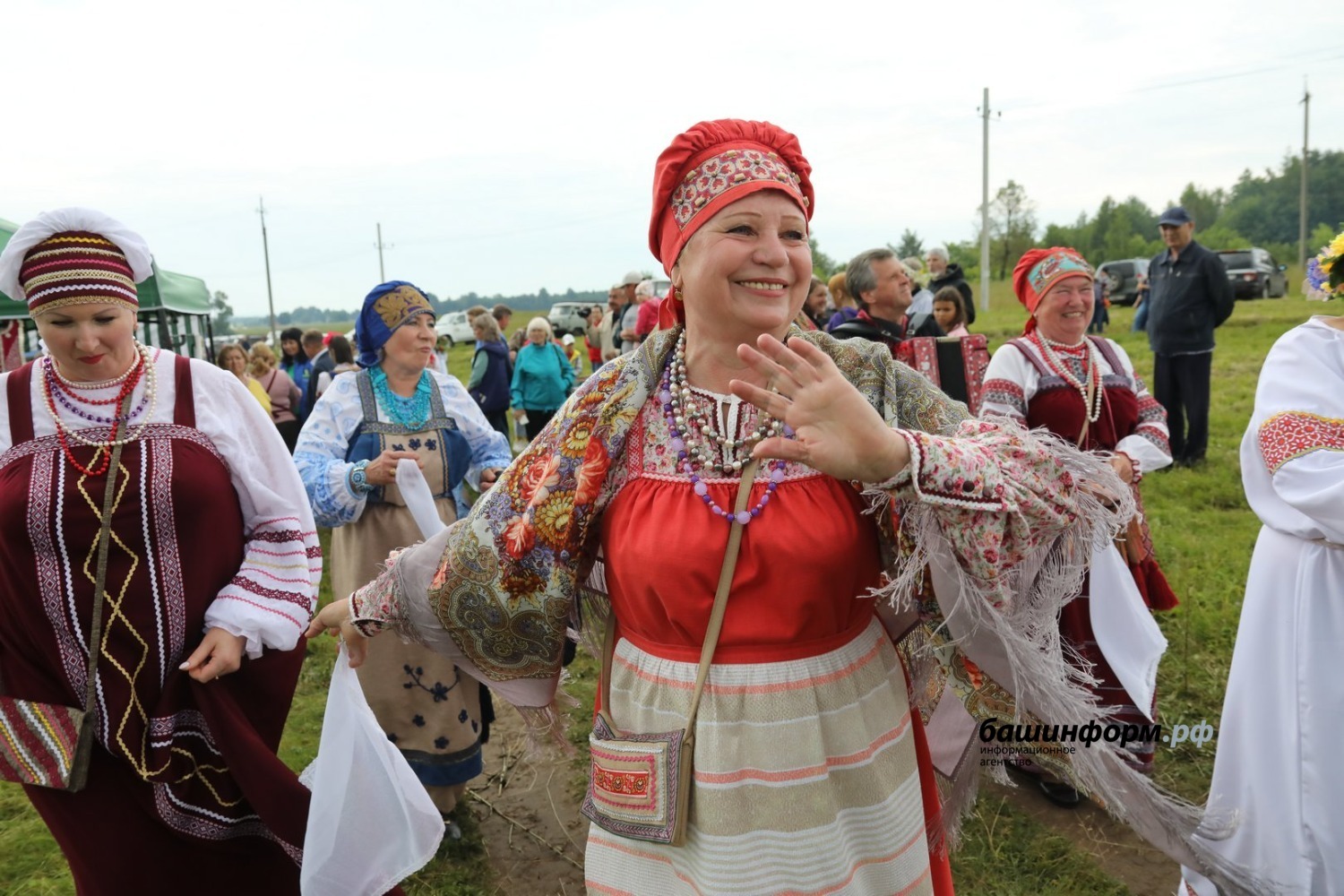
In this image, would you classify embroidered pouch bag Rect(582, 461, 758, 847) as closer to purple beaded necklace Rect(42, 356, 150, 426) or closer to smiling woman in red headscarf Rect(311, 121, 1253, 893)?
smiling woman in red headscarf Rect(311, 121, 1253, 893)

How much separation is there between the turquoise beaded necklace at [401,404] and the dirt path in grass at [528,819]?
56.2 inches

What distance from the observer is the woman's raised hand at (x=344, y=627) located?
85.4 inches

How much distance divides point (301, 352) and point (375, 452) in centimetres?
845

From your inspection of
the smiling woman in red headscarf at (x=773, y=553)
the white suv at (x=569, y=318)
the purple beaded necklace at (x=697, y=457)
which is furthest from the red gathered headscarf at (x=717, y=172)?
the white suv at (x=569, y=318)

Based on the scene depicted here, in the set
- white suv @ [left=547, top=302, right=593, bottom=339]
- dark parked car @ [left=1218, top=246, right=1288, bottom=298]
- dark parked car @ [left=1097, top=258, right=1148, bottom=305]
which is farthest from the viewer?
white suv @ [left=547, top=302, right=593, bottom=339]

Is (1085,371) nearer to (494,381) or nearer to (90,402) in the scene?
(90,402)

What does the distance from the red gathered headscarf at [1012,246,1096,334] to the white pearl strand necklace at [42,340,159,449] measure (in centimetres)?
310

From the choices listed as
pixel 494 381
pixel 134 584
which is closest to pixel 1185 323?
pixel 494 381

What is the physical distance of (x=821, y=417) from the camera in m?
1.53

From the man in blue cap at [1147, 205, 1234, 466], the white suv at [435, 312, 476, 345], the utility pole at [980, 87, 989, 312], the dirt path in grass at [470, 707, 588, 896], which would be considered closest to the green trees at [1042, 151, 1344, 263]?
the utility pole at [980, 87, 989, 312]

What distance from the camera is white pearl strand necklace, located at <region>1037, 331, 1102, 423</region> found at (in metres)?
3.71

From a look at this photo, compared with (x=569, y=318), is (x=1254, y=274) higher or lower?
higher

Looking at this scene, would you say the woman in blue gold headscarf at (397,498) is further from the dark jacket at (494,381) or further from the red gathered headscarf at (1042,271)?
the dark jacket at (494,381)

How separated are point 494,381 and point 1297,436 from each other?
7392 mm
